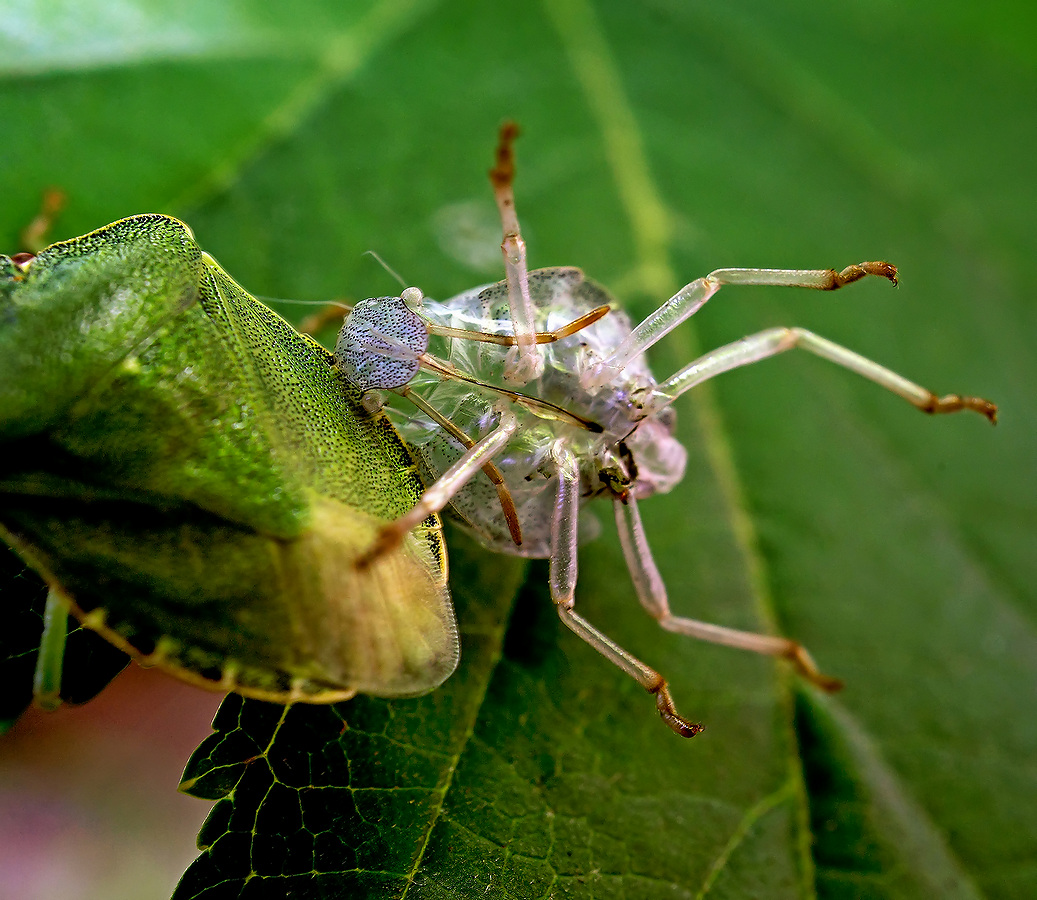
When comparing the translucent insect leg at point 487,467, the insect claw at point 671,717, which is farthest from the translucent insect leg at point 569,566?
the translucent insect leg at point 487,467

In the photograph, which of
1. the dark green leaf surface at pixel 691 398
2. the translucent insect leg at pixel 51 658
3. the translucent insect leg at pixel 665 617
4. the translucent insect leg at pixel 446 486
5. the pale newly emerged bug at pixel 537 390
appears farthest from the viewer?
the translucent insect leg at pixel 665 617

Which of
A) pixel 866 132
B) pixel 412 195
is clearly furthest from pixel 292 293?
pixel 866 132

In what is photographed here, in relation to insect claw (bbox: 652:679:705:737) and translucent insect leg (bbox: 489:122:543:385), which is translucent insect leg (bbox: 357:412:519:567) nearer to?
translucent insect leg (bbox: 489:122:543:385)

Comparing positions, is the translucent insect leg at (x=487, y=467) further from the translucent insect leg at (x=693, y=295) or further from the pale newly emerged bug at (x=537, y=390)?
the translucent insect leg at (x=693, y=295)

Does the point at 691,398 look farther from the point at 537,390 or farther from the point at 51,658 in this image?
the point at 51,658

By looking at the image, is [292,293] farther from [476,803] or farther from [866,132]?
[866,132]

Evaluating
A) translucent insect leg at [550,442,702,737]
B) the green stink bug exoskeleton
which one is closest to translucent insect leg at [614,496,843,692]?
translucent insect leg at [550,442,702,737]

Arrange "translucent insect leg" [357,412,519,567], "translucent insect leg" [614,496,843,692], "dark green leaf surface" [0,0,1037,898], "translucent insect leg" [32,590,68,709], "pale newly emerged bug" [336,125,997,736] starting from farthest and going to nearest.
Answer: "translucent insect leg" [614,496,843,692]
"dark green leaf surface" [0,0,1037,898]
"pale newly emerged bug" [336,125,997,736]
"translucent insect leg" [32,590,68,709]
"translucent insect leg" [357,412,519,567]

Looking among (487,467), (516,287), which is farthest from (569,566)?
(516,287)
